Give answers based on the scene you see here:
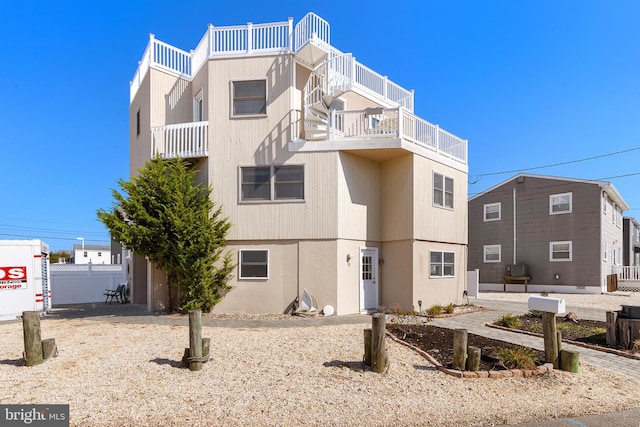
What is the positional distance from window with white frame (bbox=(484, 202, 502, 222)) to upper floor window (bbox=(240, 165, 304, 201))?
17.5 metres

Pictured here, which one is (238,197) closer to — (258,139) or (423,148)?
(258,139)

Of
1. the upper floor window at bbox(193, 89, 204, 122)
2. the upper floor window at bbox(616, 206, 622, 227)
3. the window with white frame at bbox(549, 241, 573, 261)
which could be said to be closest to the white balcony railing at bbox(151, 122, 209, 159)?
the upper floor window at bbox(193, 89, 204, 122)

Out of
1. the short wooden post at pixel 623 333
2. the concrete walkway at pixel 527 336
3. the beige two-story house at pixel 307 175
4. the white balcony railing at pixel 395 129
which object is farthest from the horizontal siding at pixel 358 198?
the short wooden post at pixel 623 333

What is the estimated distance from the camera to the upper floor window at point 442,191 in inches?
533

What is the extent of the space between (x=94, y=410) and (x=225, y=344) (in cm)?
312

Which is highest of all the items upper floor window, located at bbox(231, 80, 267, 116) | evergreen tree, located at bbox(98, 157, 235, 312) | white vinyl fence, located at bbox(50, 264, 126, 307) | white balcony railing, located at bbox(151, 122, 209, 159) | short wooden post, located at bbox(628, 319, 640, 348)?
upper floor window, located at bbox(231, 80, 267, 116)

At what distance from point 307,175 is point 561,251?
18054 millimetres

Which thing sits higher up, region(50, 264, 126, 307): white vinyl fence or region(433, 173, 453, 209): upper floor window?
region(433, 173, 453, 209): upper floor window

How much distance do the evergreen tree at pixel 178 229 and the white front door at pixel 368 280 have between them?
4.32m

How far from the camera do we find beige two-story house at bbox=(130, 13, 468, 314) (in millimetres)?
11875

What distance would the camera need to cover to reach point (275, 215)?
1202 cm

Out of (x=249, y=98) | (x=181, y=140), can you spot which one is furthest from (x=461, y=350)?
(x=181, y=140)

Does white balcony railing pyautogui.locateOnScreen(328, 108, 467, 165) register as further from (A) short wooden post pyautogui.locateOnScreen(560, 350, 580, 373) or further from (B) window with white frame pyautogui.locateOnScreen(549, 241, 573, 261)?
(B) window with white frame pyautogui.locateOnScreen(549, 241, 573, 261)

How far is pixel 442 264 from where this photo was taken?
1359 cm
